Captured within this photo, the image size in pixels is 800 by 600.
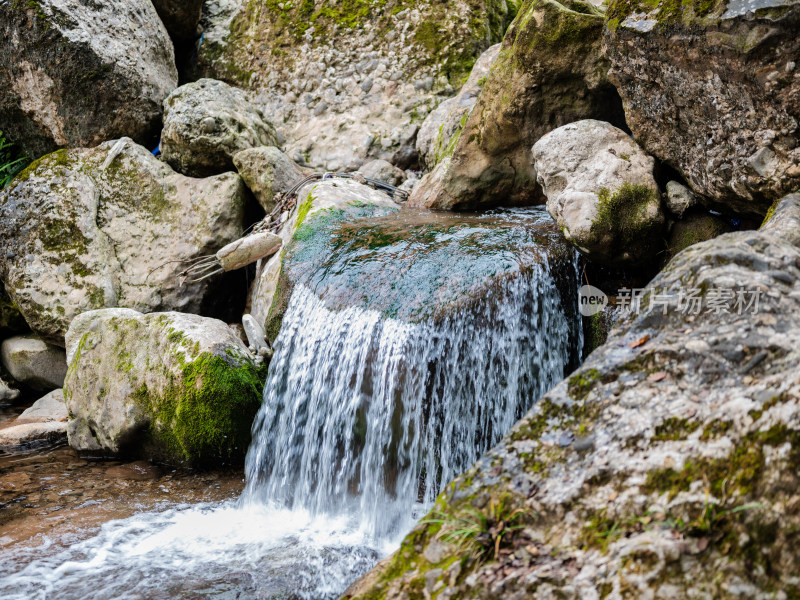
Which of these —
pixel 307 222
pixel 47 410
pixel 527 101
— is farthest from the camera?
pixel 47 410

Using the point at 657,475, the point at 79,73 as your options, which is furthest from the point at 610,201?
the point at 79,73

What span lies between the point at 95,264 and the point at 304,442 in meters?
3.95

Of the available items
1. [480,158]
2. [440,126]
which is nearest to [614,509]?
[480,158]

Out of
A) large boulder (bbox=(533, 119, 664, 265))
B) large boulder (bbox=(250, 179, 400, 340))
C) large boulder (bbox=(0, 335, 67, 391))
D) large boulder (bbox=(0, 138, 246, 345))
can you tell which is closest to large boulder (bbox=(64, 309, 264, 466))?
large boulder (bbox=(250, 179, 400, 340))

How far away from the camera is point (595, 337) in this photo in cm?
427

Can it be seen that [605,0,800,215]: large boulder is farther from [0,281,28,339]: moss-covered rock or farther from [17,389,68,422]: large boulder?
[0,281,28,339]: moss-covered rock

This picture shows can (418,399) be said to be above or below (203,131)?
below

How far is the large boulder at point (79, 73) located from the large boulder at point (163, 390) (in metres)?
3.26

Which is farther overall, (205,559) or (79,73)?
(79,73)

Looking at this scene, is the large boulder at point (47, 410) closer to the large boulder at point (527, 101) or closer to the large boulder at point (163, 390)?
the large boulder at point (163, 390)

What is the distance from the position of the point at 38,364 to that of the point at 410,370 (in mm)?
5274

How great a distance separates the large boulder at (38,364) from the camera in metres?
7.21

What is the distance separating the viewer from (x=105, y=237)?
7.14 meters

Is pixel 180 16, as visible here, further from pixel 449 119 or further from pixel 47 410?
pixel 47 410
